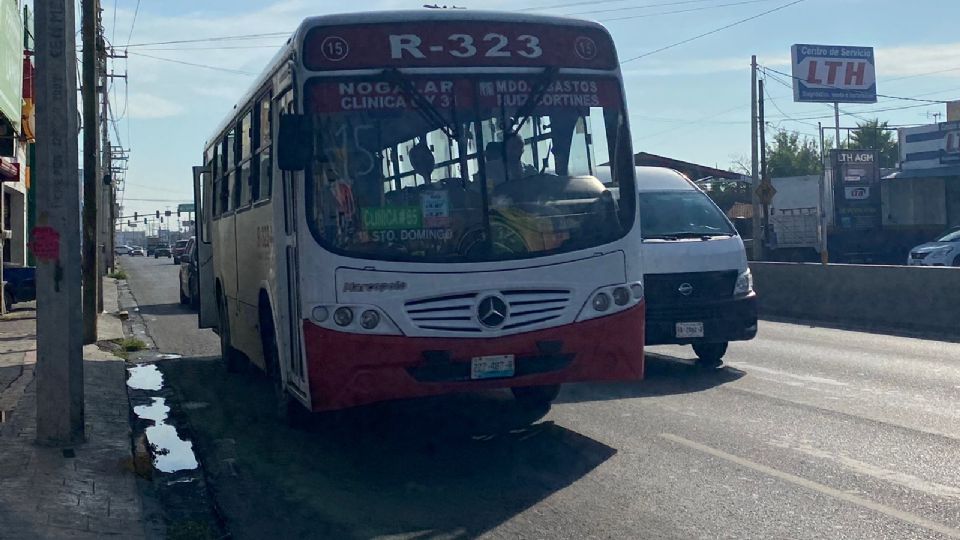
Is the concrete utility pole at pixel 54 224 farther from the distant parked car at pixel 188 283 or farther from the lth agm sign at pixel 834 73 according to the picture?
the lth agm sign at pixel 834 73

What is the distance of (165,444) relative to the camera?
9898 millimetres

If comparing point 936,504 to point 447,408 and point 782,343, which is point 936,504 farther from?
point 782,343

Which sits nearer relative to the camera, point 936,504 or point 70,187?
point 936,504

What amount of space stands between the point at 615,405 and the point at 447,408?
156 cm

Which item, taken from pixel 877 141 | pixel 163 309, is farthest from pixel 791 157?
pixel 163 309

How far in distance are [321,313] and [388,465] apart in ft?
4.15

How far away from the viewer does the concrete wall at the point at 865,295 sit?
57.9ft

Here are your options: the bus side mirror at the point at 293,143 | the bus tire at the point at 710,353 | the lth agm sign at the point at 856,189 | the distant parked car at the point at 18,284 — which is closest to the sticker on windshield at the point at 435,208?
the bus side mirror at the point at 293,143

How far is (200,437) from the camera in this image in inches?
397

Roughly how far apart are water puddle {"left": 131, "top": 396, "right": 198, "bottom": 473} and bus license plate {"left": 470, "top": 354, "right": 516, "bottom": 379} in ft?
7.84

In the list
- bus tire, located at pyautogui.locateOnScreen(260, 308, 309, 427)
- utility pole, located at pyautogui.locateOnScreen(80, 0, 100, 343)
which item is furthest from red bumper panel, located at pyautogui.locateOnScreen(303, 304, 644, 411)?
utility pole, located at pyautogui.locateOnScreen(80, 0, 100, 343)

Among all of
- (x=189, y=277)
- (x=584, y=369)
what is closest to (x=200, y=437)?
(x=584, y=369)

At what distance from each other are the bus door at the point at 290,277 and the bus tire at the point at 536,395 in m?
2.21

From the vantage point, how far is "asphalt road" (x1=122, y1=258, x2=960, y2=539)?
6.59 m
